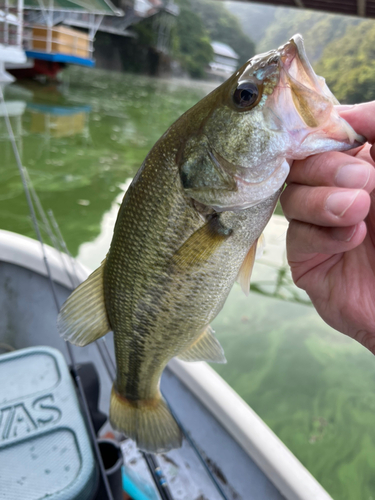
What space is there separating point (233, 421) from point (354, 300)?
0.87 m

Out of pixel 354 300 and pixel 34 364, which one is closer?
pixel 354 300

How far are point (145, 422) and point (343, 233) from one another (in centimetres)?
95

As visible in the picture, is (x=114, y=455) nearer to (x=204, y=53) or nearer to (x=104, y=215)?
(x=104, y=215)

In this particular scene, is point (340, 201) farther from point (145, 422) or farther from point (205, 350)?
point (145, 422)

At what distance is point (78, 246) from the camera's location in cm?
481

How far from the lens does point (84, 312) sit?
3.70 feet

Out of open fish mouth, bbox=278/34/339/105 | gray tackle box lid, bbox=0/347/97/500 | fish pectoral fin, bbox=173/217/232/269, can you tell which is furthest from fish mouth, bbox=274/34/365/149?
gray tackle box lid, bbox=0/347/97/500

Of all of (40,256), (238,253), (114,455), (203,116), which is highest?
(203,116)

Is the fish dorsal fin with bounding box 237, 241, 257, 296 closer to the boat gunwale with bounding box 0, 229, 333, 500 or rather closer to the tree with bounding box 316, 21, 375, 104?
the boat gunwale with bounding box 0, 229, 333, 500

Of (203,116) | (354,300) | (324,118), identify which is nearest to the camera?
(324,118)

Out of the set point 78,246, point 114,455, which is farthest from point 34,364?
point 78,246

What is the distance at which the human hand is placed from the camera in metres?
0.78

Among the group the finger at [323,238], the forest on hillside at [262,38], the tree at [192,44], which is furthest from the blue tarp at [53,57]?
the tree at [192,44]

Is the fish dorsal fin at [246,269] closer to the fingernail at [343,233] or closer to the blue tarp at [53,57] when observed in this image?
the fingernail at [343,233]
